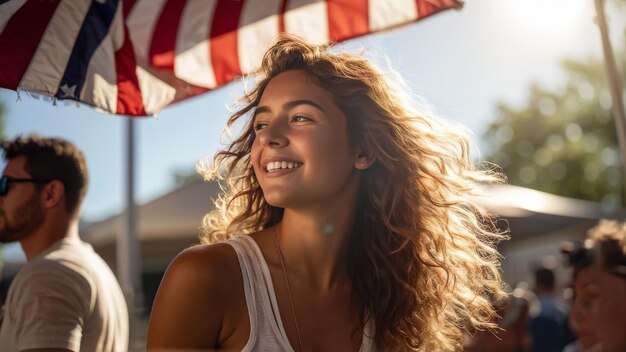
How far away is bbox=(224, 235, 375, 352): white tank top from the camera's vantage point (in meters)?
2.25

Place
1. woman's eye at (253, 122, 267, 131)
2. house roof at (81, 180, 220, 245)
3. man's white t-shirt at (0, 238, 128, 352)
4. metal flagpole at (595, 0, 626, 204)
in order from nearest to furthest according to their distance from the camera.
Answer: woman's eye at (253, 122, 267, 131) → man's white t-shirt at (0, 238, 128, 352) → metal flagpole at (595, 0, 626, 204) → house roof at (81, 180, 220, 245)

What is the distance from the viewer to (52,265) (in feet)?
9.84

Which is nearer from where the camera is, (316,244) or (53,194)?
(316,244)

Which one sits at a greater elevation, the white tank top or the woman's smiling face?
the woman's smiling face

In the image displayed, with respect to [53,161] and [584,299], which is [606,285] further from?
[53,161]

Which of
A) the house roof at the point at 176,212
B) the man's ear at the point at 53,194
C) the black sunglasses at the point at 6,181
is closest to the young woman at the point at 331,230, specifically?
the man's ear at the point at 53,194

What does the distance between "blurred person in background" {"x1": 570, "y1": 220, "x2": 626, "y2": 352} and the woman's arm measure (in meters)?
1.91

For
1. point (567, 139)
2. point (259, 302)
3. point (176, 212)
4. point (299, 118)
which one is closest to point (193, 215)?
point (176, 212)

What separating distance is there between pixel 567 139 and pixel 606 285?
3403cm

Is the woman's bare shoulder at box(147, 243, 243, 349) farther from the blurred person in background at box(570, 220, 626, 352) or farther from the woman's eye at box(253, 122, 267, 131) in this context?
the blurred person in background at box(570, 220, 626, 352)

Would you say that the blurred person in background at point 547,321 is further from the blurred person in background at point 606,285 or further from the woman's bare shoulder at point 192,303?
the woman's bare shoulder at point 192,303

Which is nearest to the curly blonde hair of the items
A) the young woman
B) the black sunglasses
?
the young woman

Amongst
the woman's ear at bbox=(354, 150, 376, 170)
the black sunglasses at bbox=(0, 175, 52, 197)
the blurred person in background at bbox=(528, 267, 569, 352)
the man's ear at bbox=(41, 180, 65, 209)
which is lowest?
the blurred person in background at bbox=(528, 267, 569, 352)

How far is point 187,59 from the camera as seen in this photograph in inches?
148
